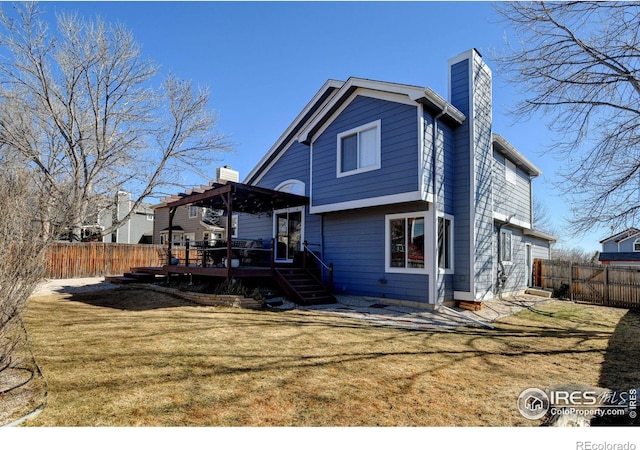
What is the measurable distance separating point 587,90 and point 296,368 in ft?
30.0

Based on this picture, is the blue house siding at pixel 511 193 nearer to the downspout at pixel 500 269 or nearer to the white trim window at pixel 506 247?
the downspout at pixel 500 269

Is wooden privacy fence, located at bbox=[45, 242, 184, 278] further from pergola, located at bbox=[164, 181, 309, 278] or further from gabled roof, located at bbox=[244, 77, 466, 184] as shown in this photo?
gabled roof, located at bbox=[244, 77, 466, 184]

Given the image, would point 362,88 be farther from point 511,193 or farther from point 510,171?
point 511,193

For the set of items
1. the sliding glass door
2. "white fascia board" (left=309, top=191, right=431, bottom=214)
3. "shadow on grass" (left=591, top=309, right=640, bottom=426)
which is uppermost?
"white fascia board" (left=309, top=191, right=431, bottom=214)

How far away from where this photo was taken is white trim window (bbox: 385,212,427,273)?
31.1ft

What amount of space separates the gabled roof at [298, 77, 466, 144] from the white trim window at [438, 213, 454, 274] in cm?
292

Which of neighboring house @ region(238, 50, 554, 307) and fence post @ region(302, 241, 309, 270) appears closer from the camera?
neighboring house @ region(238, 50, 554, 307)

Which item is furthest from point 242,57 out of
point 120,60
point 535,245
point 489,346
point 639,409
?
point 535,245

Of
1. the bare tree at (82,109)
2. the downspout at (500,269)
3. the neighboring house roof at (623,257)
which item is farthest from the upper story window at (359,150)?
the neighboring house roof at (623,257)

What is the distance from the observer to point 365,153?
34.4 feet

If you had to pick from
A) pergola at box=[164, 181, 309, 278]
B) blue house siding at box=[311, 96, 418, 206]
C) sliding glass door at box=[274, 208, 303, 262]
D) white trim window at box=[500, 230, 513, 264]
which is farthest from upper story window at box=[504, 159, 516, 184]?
→ sliding glass door at box=[274, 208, 303, 262]

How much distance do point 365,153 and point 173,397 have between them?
8.59m

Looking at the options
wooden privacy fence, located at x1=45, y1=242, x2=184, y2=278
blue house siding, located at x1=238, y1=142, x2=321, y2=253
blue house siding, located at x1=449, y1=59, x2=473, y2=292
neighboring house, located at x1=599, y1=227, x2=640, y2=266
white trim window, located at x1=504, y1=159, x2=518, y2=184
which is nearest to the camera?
blue house siding, located at x1=449, y1=59, x2=473, y2=292

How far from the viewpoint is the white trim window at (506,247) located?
12673mm
